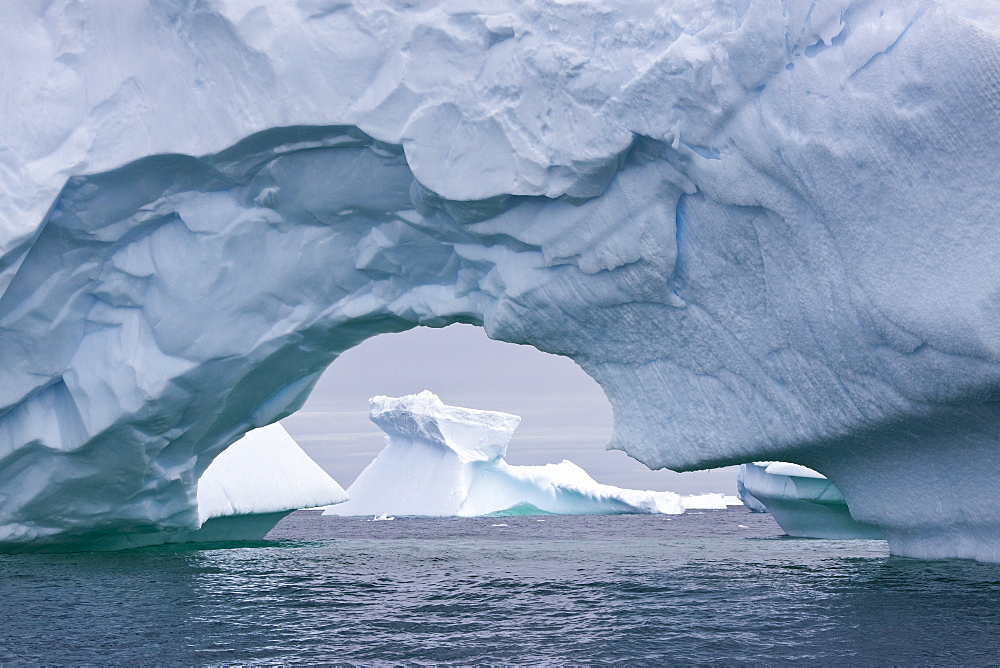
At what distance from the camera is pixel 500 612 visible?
5.46 metres

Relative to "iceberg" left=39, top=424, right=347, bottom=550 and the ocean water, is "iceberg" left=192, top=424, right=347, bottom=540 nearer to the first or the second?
"iceberg" left=39, top=424, right=347, bottom=550

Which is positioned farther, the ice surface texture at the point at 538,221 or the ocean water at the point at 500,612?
the ice surface texture at the point at 538,221

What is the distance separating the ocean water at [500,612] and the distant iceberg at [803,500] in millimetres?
3314

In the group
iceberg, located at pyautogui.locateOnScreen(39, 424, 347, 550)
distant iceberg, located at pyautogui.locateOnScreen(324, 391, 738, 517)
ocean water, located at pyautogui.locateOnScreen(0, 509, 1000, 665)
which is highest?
distant iceberg, located at pyautogui.locateOnScreen(324, 391, 738, 517)

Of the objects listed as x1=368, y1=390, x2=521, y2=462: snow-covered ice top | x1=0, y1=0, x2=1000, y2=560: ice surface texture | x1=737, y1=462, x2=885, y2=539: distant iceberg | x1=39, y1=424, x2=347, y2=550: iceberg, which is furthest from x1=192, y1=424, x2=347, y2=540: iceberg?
x1=368, y1=390, x2=521, y2=462: snow-covered ice top

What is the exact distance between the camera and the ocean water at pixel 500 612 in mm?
4176

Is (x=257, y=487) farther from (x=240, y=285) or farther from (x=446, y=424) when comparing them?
(x=446, y=424)

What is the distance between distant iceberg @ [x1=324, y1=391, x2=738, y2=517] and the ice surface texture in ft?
43.5

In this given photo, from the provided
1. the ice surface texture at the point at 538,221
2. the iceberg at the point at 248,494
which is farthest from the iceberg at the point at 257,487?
the ice surface texture at the point at 538,221

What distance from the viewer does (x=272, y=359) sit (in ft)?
26.7

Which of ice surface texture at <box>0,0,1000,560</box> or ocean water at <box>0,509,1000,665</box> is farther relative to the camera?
ice surface texture at <box>0,0,1000,560</box>

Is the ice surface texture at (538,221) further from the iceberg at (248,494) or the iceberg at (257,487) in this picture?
the iceberg at (257,487)

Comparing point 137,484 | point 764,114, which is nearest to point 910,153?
point 764,114

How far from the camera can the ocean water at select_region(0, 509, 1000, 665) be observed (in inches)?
164
